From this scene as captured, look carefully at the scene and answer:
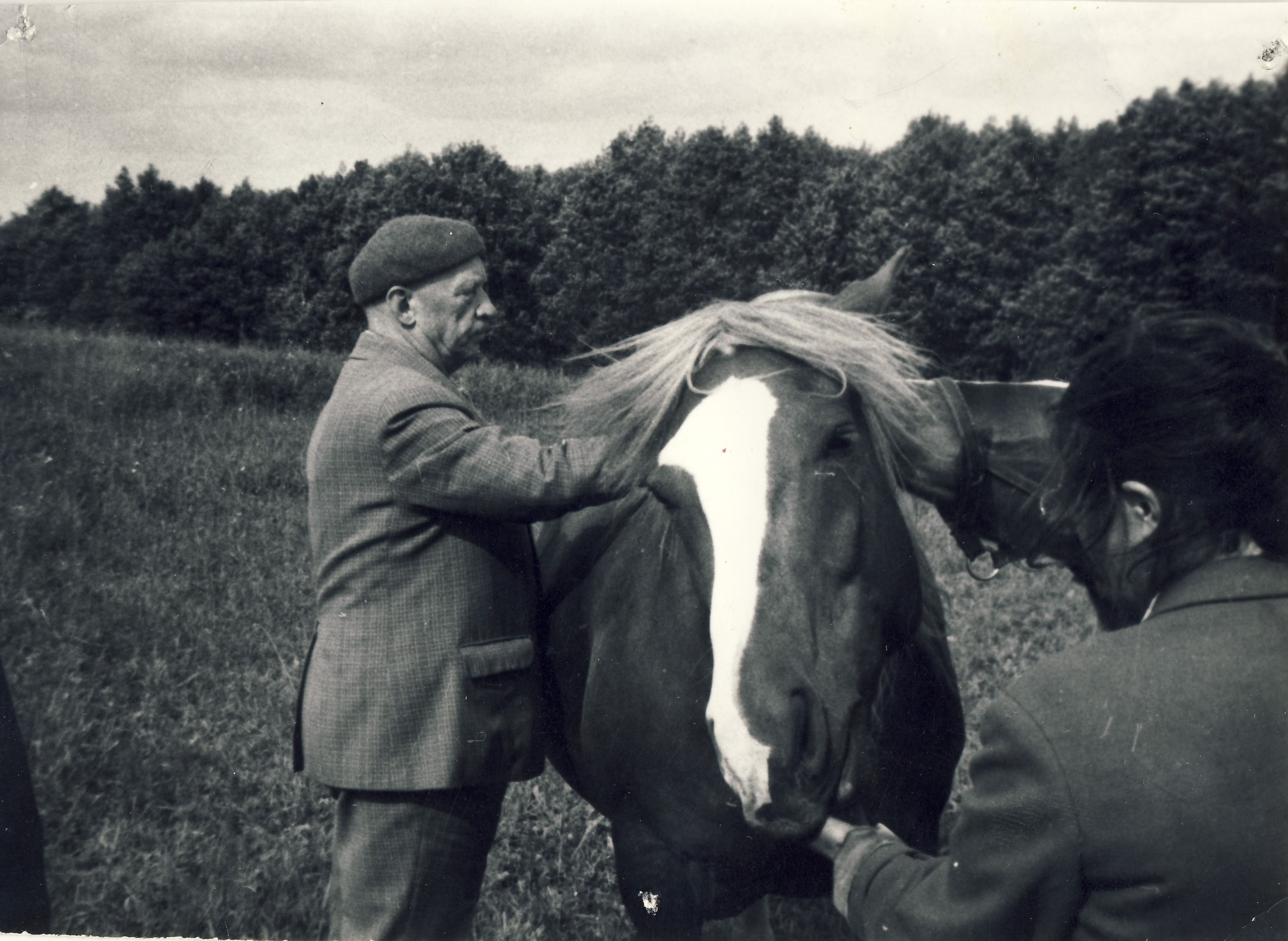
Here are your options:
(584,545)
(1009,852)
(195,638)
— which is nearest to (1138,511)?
(1009,852)

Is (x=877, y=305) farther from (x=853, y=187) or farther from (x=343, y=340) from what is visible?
(x=853, y=187)

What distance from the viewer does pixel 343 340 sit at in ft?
35.2

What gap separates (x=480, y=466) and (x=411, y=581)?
0.39 m

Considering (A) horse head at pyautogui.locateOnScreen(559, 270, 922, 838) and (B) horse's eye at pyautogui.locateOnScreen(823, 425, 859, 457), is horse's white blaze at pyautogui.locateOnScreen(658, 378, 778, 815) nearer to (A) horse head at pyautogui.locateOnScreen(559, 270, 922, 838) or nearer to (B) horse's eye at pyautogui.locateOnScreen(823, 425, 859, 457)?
(A) horse head at pyautogui.locateOnScreen(559, 270, 922, 838)

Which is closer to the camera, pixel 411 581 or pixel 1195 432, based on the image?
pixel 1195 432

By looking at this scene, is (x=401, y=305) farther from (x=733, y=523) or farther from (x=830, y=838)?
(x=830, y=838)

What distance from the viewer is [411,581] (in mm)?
2361

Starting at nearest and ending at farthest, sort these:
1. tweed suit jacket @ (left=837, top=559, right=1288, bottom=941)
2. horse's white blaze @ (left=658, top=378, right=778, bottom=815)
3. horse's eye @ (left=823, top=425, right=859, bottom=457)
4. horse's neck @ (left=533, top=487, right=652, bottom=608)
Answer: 1. tweed suit jacket @ (left=837, top=559, right=1288, bottom=941)
2. horse's white blaze @ (left=658, top=378, right=778, bottom=815)
3. horse's eye @ (left=823, top=425, right=859, bottom=457)
4. horse's neck @ (left=533, top=487, right=652, bottom=608)

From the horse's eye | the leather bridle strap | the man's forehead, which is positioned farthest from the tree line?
the leather bridle strap

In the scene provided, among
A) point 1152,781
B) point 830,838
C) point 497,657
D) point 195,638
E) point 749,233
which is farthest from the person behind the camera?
point 749,233

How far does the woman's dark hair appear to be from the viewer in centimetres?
128

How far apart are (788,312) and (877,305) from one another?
345mm

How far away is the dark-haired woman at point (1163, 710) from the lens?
1.22 meters

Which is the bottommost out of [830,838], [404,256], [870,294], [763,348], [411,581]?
[830,838]
